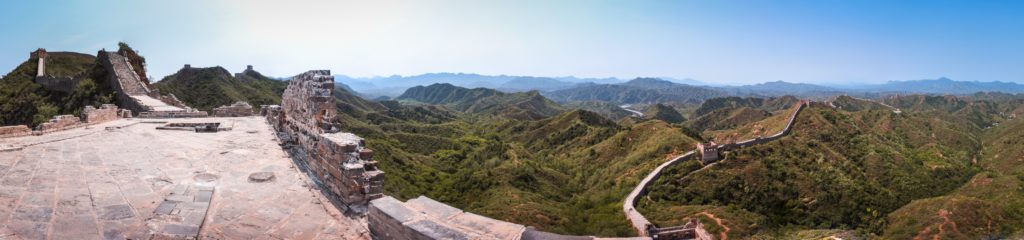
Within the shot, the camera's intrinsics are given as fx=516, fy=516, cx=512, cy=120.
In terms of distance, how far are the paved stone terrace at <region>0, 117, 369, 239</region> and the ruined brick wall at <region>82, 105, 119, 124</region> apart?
515cm

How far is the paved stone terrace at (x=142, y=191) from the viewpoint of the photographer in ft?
19.9

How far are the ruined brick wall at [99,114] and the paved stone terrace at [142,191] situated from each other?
16.9ft

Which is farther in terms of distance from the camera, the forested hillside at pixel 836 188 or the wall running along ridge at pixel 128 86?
the forested hillside at pixel 836 188

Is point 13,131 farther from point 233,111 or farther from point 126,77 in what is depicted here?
point 126,77

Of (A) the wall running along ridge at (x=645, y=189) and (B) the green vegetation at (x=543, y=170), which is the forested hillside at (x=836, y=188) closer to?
(A) the wall running along ridge at (x=645, y=189)

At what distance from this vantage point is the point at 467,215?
243 inches

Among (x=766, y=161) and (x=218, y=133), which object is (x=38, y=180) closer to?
(x=218, y=133)

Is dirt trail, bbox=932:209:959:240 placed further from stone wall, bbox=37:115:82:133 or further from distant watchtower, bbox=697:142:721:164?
stone wall, bbox=37:115:82:133

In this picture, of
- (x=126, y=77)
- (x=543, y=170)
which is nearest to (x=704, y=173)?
(x=543, y=170)

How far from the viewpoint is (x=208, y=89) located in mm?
61312

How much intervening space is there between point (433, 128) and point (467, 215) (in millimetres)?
98763

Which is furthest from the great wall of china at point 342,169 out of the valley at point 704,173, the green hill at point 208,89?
the green hill at point 208,89

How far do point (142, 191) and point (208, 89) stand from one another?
61.9 meters

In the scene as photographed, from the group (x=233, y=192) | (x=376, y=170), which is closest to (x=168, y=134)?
(x=233, y=192)
